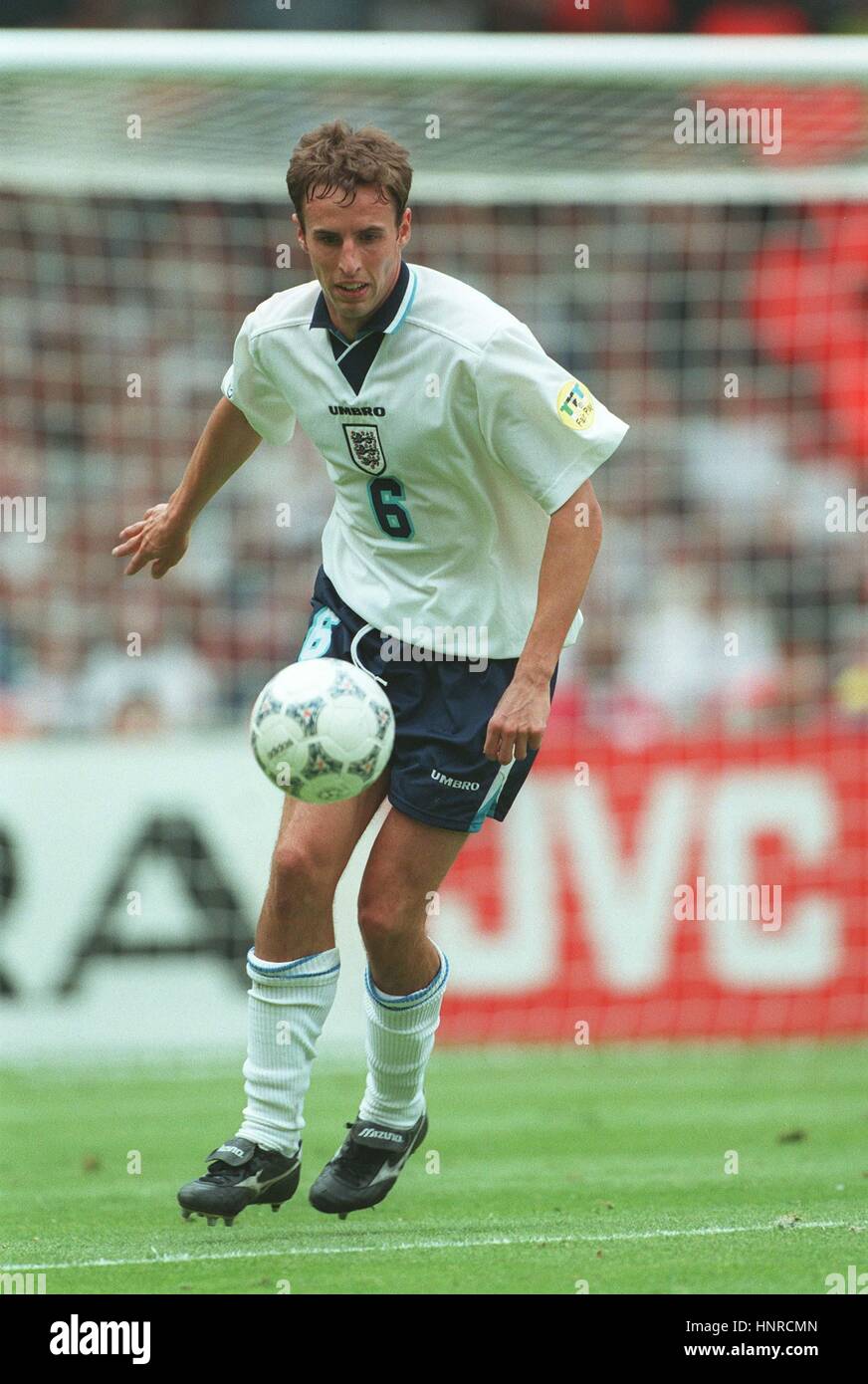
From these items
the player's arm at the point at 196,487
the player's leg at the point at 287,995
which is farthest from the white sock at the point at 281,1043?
the player's arm at the point at 196,487

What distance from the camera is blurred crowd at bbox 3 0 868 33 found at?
1380 cm

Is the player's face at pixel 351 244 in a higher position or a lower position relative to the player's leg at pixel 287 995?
higher

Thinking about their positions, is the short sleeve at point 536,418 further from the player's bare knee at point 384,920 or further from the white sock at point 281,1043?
the white sock at point 281,1043

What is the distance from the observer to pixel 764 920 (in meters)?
8.30

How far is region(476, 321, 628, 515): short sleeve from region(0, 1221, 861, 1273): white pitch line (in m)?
1.76

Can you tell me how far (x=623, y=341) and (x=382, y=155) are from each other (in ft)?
22.2

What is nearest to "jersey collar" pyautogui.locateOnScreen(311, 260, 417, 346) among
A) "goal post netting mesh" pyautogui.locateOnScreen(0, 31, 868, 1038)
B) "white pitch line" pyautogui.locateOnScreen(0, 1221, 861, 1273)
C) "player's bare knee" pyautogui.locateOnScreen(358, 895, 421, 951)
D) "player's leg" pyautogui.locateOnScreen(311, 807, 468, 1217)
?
"player's leg" pyautogui.locateOnScreen(311, 807, 468, 1217)

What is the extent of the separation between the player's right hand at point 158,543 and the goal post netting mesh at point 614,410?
2549mm

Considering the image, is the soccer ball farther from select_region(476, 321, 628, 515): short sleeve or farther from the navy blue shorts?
select_region(476, 321, 628, 515): short sleeve

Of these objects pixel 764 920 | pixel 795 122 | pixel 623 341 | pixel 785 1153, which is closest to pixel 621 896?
pixel 764 920

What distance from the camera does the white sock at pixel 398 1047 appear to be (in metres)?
4.96

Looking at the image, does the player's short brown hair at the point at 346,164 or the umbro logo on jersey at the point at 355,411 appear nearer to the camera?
the player's short brown hair at the point at 346,164

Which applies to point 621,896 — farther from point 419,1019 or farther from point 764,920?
point 419,1019

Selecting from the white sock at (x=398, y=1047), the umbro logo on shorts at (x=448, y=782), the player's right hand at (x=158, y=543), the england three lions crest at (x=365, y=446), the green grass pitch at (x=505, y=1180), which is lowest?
the green grass pitch at (x=505, y=1180)
